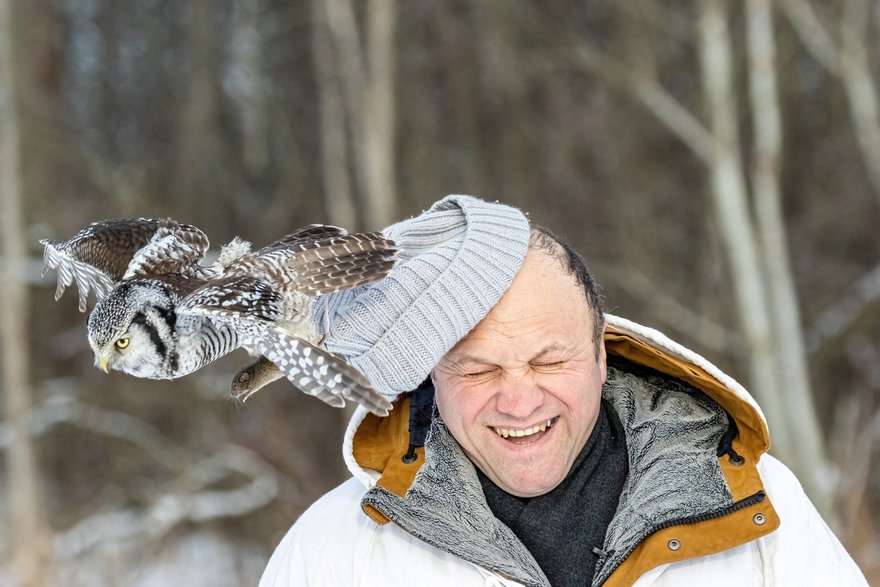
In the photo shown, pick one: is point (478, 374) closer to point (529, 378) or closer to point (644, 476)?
point (529, 378)

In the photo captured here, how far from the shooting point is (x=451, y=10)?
41.3 ft

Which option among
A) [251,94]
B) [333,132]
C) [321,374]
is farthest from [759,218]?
[321,374]

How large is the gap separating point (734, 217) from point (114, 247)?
726cm

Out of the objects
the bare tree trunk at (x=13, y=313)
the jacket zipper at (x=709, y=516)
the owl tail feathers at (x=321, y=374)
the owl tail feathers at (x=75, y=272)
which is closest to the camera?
the owl tail feathers at (x=321, y=374)

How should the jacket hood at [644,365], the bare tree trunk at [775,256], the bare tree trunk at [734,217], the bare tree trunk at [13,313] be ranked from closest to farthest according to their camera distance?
the jacket hood at [644,365], the bare tree trunk at [775,256], the bare tree trunk at [13,313], the bare tree trunk at [734,217]

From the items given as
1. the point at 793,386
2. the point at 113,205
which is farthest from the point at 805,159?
the point at 113,205

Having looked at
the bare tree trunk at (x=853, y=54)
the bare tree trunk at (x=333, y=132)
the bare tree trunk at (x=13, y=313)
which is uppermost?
the bare tree trunk at (x=853, y=54)

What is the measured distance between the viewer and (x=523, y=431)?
2.36m

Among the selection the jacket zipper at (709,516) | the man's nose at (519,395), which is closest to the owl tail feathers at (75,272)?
the man's nose at (519,395)

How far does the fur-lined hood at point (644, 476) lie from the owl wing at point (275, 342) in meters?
0.29

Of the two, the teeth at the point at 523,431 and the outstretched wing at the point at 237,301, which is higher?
the teeth at the point at 523,431

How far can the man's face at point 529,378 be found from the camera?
7.68ft

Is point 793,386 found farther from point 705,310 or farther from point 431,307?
point 431,307

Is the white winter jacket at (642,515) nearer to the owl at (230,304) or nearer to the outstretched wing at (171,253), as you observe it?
the owl at (230,304)
